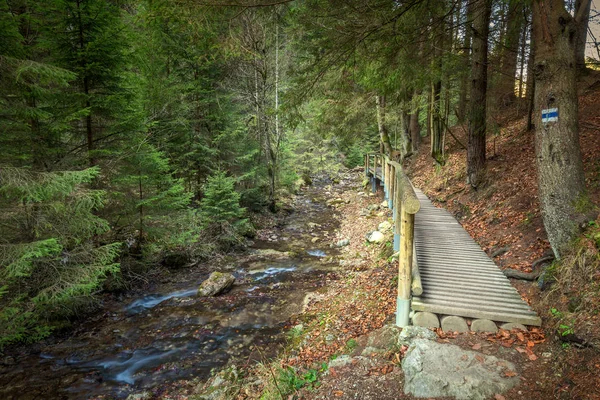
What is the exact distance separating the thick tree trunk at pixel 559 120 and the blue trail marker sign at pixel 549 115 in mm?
14

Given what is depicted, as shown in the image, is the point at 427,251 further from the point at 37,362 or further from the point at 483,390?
the point at 37,362

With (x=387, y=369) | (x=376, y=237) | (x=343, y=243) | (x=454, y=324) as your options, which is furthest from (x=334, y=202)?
(x=387, y=369)

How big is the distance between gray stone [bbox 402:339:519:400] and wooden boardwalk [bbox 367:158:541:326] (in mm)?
747

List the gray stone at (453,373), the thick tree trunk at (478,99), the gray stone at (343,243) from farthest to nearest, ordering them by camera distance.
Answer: the gray stone at (343,243) → the thick tree trunk at (478,99) → the gray stone at (453,373)

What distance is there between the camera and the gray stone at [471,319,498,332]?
4.21 meters

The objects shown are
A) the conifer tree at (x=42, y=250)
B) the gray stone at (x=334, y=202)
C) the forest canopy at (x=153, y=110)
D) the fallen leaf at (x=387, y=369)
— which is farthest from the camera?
the gray stone at (x=334, y=202)

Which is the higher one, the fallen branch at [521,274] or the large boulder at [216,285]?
the fallen branch at [521,274]

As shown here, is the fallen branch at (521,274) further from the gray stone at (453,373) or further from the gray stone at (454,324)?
the gray stone at (453,373)

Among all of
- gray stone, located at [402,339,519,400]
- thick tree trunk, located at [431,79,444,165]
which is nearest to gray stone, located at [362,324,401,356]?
gray stone, located at [402,339,519,400]

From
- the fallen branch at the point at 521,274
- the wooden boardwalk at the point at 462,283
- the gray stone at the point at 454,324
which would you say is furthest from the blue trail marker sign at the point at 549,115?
the gray stone at the point at 454,324

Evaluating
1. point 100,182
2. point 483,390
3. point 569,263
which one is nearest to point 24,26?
point 100,182

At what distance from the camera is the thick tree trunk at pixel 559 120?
15.2 ft

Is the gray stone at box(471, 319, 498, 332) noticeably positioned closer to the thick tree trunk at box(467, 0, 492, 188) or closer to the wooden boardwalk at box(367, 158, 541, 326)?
the wooden boardwalk at box(367, 158, 541, 326)

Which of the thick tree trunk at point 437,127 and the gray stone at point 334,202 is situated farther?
the gray stone at point 334,202
